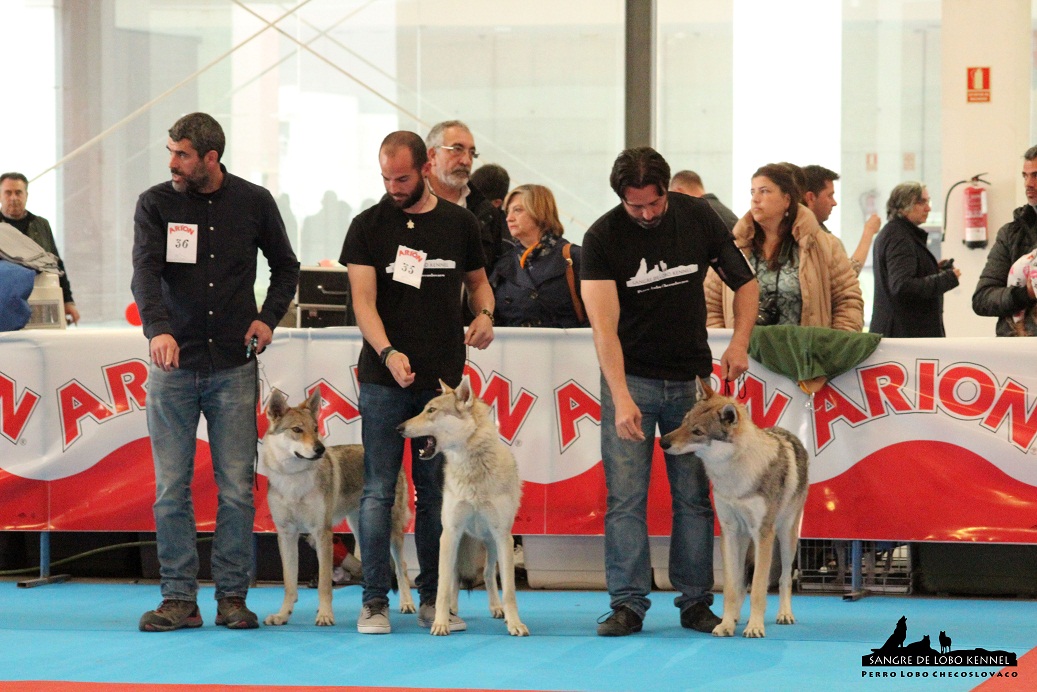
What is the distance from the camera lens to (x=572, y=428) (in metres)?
5.36

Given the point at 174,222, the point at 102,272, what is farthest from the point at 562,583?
the point at 102,272

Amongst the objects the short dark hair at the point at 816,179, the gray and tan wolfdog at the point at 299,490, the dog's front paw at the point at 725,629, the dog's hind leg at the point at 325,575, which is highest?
the short dark hair at the point at 816,179

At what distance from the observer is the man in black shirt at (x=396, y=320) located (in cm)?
429

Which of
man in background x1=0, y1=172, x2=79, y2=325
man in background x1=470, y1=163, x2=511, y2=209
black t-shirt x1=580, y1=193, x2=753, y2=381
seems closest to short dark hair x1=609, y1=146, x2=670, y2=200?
black t-shirt x1=580, y1=193, x2=753, y2=381

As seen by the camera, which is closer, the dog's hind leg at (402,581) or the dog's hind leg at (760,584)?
the dog's hind leg at (760,584)

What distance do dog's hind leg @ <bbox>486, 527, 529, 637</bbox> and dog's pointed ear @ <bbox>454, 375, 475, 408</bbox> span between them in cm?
49

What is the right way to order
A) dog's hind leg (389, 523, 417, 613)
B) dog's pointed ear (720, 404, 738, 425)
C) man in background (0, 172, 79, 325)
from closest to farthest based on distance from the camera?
dog's pointed ear (720, 404, 738, 425)
dog's hind leg (389, 523, 417, 613)
man in background (0, 172, 79, 325)

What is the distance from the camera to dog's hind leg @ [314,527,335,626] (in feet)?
14.8

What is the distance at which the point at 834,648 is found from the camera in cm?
401

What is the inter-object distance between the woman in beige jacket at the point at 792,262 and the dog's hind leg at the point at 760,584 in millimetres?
1302

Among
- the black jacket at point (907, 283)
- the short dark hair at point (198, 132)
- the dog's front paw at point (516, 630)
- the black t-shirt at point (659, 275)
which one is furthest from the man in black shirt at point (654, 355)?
the black jacket at point (907, 283)

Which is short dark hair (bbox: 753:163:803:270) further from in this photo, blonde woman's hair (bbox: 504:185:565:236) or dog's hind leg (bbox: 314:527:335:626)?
dog's hind leg (bbox: 314:527:335:626)

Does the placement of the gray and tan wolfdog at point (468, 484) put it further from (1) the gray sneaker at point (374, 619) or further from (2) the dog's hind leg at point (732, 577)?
A: (2) the dog's hind leg at point (732, 577)

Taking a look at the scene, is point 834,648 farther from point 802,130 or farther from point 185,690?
point 802,130
